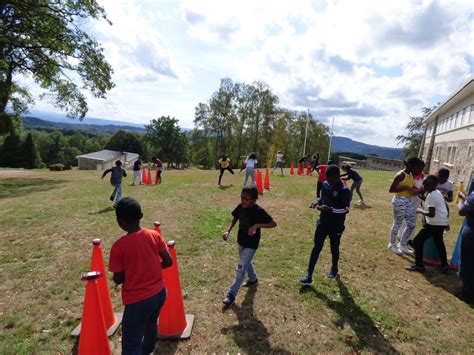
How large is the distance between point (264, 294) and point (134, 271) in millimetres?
2747

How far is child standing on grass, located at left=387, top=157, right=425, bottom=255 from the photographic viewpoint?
20.0 ft

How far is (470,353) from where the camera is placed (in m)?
3.80

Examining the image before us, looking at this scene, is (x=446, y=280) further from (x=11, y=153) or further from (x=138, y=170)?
(x=11, y=153)

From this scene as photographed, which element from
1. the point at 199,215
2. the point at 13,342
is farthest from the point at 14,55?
the point at 13,342

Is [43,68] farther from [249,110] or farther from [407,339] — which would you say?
[249,110]

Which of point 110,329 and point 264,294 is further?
point 264,294

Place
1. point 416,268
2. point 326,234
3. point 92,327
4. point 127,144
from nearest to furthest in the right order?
point 92,327, point 326,234, point 416,268, point 127,144

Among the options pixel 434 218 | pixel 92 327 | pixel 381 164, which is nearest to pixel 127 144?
pixel 381 164

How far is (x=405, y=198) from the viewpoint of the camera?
253 inches

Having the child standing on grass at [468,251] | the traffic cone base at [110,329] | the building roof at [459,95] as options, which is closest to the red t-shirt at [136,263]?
the traffic cone base at [110,329]

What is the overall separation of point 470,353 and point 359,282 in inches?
74.2

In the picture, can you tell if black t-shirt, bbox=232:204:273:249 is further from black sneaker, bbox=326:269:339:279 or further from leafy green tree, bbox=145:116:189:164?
leafy green tree, bbox=145:116:189:164

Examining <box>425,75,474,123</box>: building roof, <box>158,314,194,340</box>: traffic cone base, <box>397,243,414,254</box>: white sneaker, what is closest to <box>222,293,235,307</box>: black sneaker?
<box>158,314,194,340</box>: traffic cone base

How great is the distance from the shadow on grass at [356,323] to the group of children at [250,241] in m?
0.45
